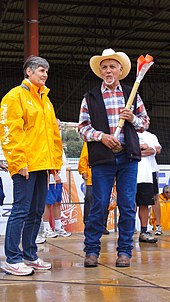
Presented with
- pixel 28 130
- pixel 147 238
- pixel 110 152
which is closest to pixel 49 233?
pixel 147 238

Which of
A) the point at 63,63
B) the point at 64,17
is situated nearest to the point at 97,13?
the point at 64,17

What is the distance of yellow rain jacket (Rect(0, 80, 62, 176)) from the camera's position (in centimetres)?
455

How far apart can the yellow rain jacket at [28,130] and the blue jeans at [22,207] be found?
123 mm

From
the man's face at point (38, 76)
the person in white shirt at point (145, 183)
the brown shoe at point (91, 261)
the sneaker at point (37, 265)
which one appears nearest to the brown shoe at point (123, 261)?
the brown shoe at point (91, 261)

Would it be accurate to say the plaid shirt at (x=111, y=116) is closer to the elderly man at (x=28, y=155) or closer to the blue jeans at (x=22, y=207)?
the elderly man at (x=28, y=155)

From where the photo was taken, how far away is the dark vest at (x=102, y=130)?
5.00 metres

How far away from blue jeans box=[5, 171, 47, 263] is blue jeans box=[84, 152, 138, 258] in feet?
1.60

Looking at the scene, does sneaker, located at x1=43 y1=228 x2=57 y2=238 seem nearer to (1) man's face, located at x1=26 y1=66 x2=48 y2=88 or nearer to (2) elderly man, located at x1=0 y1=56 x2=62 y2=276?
(2) elderly man, located at x1=0 y1=56 x2=62 y2=276

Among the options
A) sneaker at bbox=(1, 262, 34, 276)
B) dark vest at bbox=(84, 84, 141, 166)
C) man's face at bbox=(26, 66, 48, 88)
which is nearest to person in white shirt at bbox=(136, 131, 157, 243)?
dark vest at bbox=(84, 84, 141, 166)

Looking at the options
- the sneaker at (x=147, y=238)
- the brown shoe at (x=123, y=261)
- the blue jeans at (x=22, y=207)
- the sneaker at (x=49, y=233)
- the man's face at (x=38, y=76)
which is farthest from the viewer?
the sneaker at (x=49, y=233)

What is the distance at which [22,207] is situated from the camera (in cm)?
465

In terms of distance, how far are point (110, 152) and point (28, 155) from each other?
76 centimetres

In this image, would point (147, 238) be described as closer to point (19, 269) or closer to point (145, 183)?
point (145, 183)

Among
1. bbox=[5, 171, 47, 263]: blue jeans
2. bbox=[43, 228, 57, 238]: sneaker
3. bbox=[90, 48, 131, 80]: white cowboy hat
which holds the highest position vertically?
bbox=[90, 48, 131, 80]: white cowboy hat
